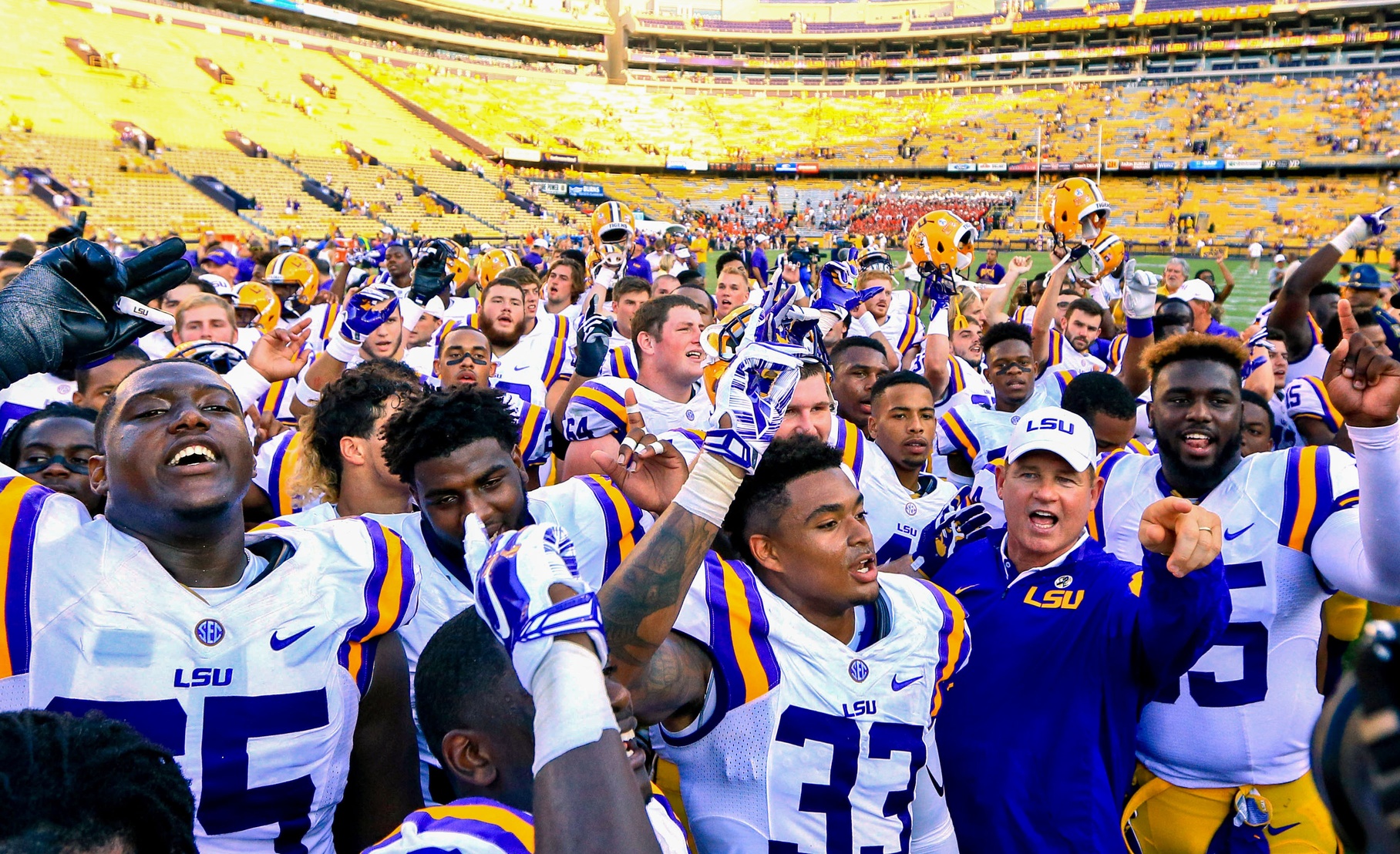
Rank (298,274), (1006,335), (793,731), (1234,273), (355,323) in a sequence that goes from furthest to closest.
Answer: (1234,273)
(298,274)
(1006,335)
(355,323)
(793,731)

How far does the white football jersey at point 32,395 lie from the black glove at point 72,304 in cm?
195

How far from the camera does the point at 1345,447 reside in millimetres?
4523

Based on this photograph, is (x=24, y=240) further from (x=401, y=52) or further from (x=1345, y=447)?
(x=401, y=52)

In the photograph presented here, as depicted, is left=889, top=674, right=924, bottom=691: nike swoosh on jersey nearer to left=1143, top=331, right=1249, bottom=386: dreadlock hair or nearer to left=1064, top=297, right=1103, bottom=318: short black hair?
left=1143, top=331, right=1249, bottom=386: dreadlock hair

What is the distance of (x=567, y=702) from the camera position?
4.78 feet

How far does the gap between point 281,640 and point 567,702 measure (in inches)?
40.1

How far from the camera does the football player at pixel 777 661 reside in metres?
2.14

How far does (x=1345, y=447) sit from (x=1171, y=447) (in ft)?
6.13

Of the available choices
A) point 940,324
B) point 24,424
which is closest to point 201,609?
point 24,424

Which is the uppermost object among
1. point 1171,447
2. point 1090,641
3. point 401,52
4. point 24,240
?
point 401,52

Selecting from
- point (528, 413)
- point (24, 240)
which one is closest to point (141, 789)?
point (528, 413)

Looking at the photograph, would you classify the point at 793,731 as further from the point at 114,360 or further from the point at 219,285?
the point at 219,285

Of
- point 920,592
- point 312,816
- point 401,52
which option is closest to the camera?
point 312,816

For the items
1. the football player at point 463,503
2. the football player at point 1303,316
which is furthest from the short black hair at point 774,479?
the football player at point 1303,316
